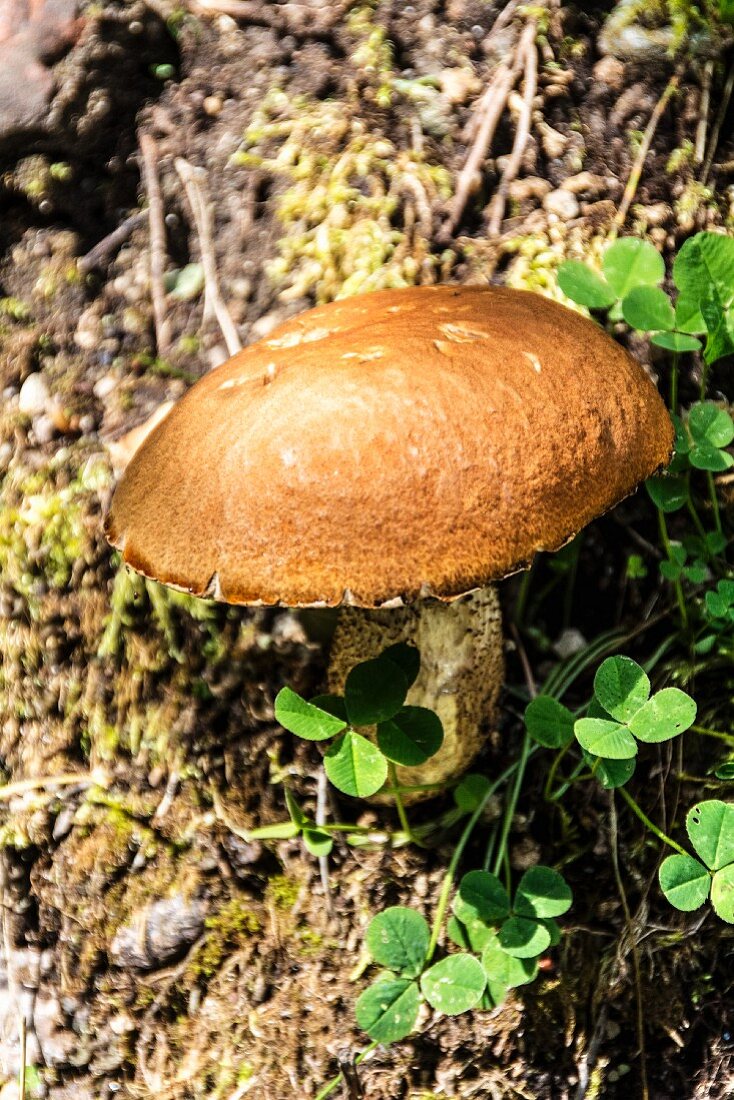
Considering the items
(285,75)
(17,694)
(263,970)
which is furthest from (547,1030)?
(285,75)

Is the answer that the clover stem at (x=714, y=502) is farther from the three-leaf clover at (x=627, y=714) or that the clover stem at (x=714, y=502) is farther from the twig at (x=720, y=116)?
the twig at (x=720, y=116)

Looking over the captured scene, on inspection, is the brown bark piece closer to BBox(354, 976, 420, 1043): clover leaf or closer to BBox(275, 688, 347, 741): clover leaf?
BBox(275, 688, 347, 741): clover leaf

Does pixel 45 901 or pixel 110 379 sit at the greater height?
pixel 110 379

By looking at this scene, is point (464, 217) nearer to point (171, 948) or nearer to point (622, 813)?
point (622, 813)

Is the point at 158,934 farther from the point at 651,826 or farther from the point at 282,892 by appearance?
the point at 651,826

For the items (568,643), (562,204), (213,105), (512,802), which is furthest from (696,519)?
(213,105)

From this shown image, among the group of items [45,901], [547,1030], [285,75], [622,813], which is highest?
[285,75]

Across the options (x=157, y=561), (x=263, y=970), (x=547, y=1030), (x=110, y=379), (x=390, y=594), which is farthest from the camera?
(x=110, y=379)

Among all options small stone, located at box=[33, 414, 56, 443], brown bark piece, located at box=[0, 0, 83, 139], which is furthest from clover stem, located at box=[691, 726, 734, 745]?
brown bark piece, located at box=[0, 0, 83, 139]
